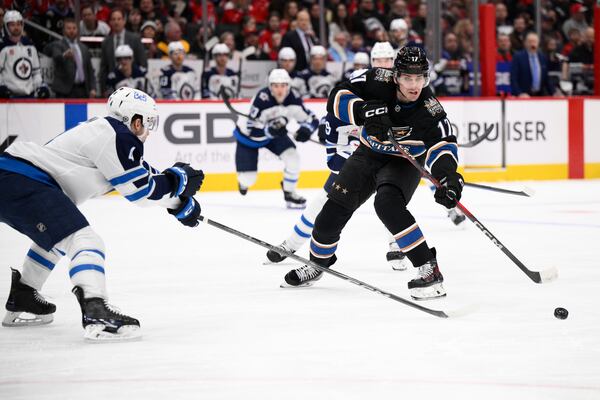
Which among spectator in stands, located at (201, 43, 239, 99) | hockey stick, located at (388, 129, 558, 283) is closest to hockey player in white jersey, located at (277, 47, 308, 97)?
spectator in stands, located at (201, 43, 239, 99)

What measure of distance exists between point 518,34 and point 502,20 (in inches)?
19.5

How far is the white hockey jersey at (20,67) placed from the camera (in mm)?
9062

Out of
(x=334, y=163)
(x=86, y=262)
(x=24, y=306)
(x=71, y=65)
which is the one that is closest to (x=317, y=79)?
(x=71, y=65)

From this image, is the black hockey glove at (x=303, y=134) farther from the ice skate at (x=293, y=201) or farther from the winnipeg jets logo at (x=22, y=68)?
the winnipeg jets logo at (x=22, y=68)

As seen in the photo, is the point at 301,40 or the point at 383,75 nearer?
the point at 383,75

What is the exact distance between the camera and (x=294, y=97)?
8.69 meters

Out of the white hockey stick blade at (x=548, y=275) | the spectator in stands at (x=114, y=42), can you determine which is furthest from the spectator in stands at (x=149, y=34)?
the white hockey stick blade at (x=548, y=275)

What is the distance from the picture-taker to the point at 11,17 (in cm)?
905

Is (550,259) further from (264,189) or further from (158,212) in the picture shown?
(264,189)

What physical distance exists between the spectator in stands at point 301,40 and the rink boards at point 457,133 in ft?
2.08

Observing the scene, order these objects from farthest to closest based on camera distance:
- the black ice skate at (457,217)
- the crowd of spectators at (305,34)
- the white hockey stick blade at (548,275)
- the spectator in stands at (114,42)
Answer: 1. the spectator in stands at (114,42)
2. the crowd of spectators at (305,34)
3. the black ice skate at (457,217)
4. the white hockey stick blade at (548,275)

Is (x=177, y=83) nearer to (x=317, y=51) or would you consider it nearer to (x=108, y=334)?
(x=317, y=51)

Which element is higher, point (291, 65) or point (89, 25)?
point (89, 25)

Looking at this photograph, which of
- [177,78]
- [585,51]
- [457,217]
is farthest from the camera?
[585,51]
